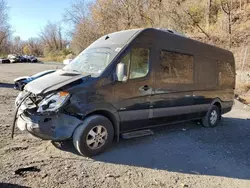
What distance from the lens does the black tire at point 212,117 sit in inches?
285

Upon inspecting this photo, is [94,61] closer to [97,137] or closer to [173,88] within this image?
[97,137]

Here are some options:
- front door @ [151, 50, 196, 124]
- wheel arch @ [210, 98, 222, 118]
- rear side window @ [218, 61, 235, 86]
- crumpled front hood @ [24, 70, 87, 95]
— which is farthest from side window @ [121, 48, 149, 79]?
rear side window @ [218, 61, 235, 86]

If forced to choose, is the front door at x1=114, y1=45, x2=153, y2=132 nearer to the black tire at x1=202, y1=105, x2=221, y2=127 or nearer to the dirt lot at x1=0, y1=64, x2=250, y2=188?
the dirt lot at x1=0, y1=64, x2=250, y2=188

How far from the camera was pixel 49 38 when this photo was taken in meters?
88.4

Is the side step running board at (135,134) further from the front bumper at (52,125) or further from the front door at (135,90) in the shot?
the front bumper at (52,125)

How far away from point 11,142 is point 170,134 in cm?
371

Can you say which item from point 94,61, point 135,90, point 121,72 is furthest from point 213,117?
point 94,61

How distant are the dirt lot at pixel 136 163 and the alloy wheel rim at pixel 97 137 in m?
0.23

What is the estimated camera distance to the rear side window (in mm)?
7706

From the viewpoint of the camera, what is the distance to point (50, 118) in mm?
4098

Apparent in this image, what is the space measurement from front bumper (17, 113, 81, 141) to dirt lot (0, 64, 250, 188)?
45 cm

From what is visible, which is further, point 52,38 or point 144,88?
point 52,38

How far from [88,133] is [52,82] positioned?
1109 mm

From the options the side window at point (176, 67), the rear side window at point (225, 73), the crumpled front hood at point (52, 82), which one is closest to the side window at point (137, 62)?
the side window at point (176, 67)
